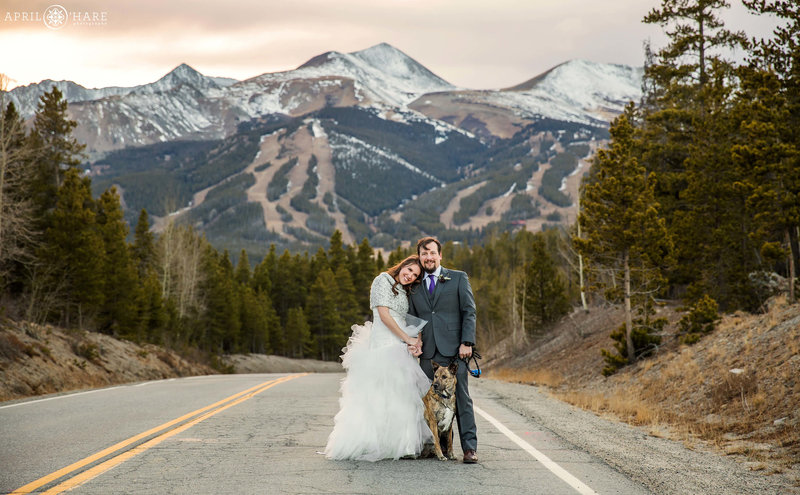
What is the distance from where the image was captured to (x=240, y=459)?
6961 millimetres

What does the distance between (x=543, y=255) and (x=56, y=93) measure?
33.0 meters

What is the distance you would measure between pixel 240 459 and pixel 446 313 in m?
2.57

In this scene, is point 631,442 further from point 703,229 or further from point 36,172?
point 36,172

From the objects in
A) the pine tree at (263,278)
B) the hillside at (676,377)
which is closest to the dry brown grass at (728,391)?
the hillside at (676,377)

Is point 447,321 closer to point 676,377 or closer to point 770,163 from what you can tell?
point 676,377

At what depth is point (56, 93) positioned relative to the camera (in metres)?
42.0

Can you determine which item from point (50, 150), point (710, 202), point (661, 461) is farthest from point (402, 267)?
point (50, 150)

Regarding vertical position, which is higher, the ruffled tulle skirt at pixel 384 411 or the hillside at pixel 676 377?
the ruffled tulle skirt at pixel 384 411

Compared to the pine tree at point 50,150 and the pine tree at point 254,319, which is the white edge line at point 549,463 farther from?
the pine tree at point 254,319

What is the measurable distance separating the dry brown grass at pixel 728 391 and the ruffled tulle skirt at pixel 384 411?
369cm

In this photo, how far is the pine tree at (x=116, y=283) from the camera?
3909 centimetres

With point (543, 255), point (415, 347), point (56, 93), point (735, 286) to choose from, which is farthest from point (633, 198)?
point (56, 93)

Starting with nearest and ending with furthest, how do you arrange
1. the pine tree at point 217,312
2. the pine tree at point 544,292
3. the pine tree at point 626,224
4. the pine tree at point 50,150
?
the pine tree at point 626,224 → the pine tree at point 50,150 → the pine tree at point 544,292 → the pine tree at point 217,312

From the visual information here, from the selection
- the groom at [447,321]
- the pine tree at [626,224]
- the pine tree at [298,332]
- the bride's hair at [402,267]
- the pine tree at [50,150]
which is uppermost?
the pine tree at [50,150]
